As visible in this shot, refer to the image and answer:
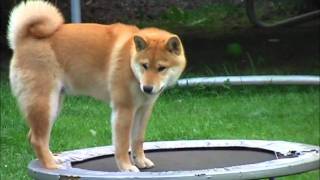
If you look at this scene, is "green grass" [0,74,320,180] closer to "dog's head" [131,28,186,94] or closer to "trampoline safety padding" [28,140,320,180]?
"trampoline safety padding" [28,140,320,180]

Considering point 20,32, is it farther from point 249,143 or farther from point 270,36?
point 270,36

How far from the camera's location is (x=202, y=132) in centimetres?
671

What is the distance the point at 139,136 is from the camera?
4133 mm

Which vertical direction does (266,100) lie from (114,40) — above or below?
below

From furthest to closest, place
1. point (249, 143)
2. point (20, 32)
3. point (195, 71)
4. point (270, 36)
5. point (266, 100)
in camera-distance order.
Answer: point (270, 36) < point (195, 71) < point (266, 100) < point (249, 143) < point (20, 32)

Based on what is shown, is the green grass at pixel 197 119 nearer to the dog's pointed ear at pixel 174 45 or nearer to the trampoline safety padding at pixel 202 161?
the trampoline safety padding at pixel 202 161

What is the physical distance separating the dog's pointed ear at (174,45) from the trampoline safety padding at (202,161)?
24.0 inches

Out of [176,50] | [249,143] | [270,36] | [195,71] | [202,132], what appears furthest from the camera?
[270,36]

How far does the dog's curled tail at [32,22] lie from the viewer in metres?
4.07

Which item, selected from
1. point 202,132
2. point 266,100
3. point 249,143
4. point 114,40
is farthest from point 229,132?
point 114,40

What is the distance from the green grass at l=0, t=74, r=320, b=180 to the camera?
6.47m

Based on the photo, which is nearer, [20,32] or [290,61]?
[20,32]

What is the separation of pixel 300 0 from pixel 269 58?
3.10 feet

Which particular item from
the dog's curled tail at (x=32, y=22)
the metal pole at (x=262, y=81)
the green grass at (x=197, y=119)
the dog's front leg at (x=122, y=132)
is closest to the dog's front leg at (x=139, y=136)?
the dog's front leg at (x=122, y=132)
